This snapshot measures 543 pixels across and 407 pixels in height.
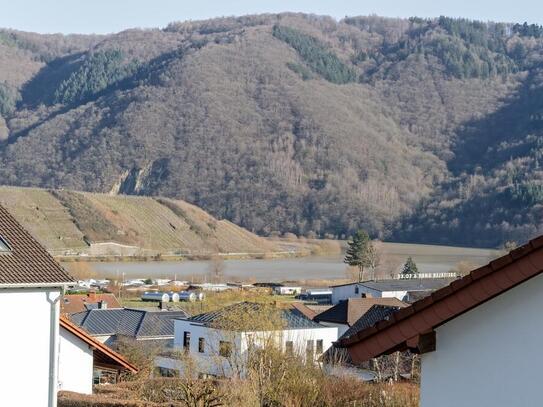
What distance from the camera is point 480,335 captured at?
6164 millimetres

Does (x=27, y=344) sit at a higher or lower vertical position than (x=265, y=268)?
lower

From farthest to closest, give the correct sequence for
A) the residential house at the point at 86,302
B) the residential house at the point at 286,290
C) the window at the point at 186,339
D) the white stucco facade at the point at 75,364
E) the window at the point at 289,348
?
the residential house at the point at 286,290 → the residential house at the point at 86,302 → the window at the point at 186,339 → the window at the point at 289,348 → the white stucco facade at the point at 75,364

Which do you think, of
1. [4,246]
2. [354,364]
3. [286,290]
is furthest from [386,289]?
[354,364]

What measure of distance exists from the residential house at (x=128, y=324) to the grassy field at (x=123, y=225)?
301 feet

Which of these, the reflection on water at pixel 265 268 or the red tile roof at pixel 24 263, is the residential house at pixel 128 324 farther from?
the reflection on water at pixel 265 268

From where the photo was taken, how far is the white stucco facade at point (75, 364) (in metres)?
21.3

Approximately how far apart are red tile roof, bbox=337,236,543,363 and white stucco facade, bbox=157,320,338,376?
49.6 ft

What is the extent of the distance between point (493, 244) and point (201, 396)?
608 ft

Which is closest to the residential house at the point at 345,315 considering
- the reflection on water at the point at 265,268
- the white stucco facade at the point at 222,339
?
the white stucco facade at the point at 222,339

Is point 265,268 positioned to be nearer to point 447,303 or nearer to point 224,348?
point 224,348

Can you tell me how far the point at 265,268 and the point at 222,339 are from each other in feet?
355

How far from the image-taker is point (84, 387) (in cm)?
2169

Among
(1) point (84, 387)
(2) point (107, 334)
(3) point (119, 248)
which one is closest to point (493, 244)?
(3) point (119, 248)

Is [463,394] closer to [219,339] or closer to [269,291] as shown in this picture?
[219,339]
